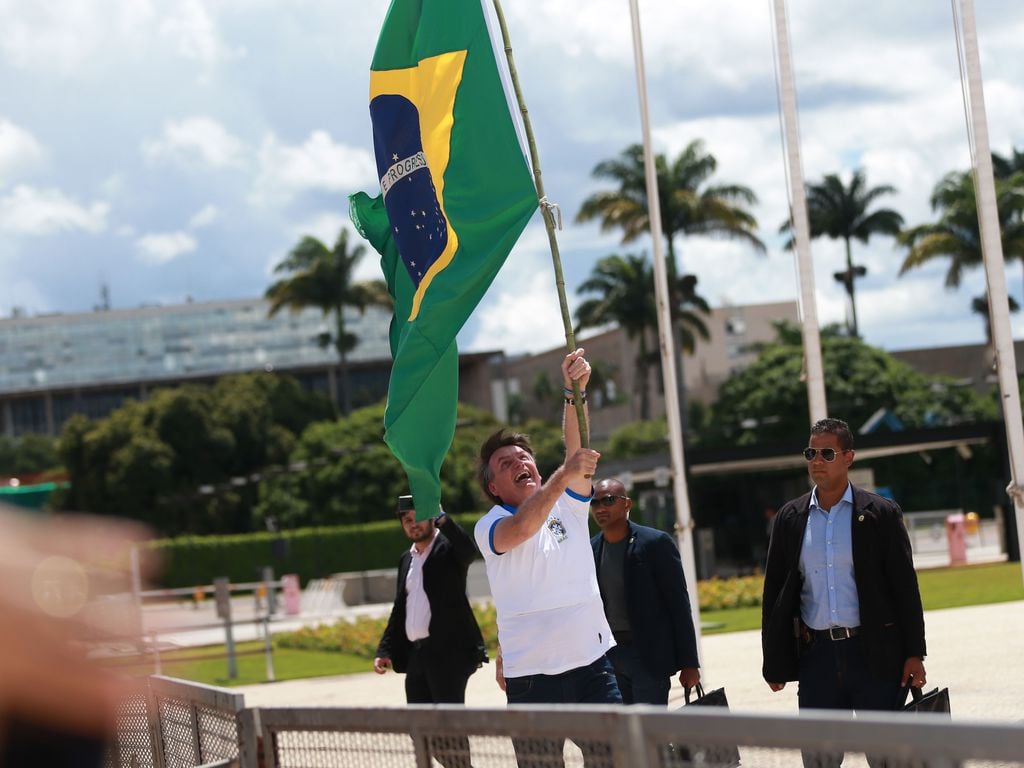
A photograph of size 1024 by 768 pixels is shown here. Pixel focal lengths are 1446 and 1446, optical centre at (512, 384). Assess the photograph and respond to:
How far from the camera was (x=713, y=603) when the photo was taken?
2488cm

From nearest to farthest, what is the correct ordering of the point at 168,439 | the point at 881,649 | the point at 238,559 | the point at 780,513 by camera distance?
the point at 881,649 → the point at 780,513 → the point at 238,559 → the point at 168,439

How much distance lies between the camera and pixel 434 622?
8523 mm

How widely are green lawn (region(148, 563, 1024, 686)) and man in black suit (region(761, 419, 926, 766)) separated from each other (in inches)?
528

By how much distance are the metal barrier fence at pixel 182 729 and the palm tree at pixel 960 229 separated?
57678mm

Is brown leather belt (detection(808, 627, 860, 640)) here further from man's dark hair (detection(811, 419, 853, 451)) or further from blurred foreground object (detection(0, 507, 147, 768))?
blurred foreground object (detection(0, 507, 147, 768))

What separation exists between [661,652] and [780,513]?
138cm

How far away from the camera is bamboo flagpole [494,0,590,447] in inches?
240

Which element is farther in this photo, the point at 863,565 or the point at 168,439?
the point at 168,439

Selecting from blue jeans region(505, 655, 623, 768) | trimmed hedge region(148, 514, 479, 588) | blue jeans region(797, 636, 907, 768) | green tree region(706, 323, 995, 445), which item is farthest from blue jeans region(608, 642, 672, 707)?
green tree region(706, 323, 995, 445)

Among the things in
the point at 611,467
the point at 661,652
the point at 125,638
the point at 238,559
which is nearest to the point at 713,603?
the point at 611,467

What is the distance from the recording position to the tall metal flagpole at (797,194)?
455 inches

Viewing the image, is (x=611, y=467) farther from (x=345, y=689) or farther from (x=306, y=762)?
(x=306, y=762)

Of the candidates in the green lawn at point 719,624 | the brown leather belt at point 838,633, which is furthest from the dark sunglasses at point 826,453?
the green lawn at point 719,624

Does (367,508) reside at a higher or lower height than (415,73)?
lower
